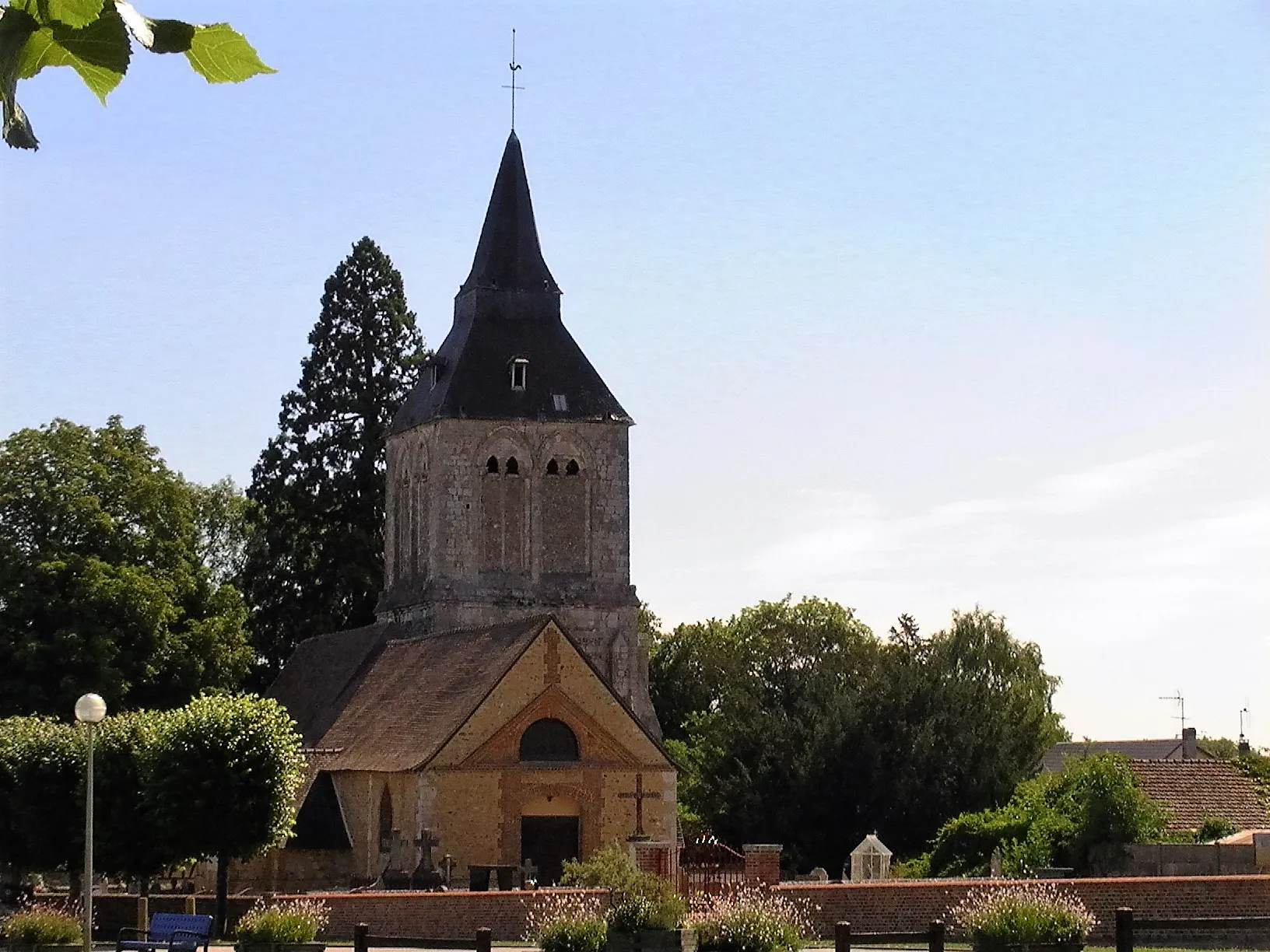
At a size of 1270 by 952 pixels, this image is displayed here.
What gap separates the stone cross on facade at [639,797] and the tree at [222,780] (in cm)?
1415

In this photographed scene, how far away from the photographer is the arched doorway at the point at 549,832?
1770 inches

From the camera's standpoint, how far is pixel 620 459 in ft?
189

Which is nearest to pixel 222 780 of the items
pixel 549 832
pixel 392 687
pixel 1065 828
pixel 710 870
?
pixel 710 870

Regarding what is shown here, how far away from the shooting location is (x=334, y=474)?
66125mm

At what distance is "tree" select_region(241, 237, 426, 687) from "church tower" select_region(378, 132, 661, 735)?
21.6 feet

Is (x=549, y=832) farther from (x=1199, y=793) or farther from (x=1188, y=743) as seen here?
(x=1188, y=743)

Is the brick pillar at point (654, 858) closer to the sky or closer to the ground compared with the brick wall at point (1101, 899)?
closer to the sky

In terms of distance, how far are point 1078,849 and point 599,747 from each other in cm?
1146

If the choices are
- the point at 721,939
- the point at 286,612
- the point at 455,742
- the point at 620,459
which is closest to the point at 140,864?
the point at 455,742

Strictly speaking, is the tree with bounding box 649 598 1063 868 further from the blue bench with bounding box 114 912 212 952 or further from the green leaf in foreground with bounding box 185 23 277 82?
the green leaf in foreground with bounding box 185 23 277 82

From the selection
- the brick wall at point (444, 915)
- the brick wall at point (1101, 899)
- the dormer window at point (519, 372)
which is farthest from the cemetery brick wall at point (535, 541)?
the brick wall at point (1101, 899)

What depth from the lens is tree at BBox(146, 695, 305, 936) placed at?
3167 cm

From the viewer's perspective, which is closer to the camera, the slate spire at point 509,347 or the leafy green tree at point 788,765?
the leafy green tree at point 788,765

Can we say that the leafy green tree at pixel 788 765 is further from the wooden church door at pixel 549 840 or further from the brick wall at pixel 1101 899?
the brick wall at pixel 1101 899
